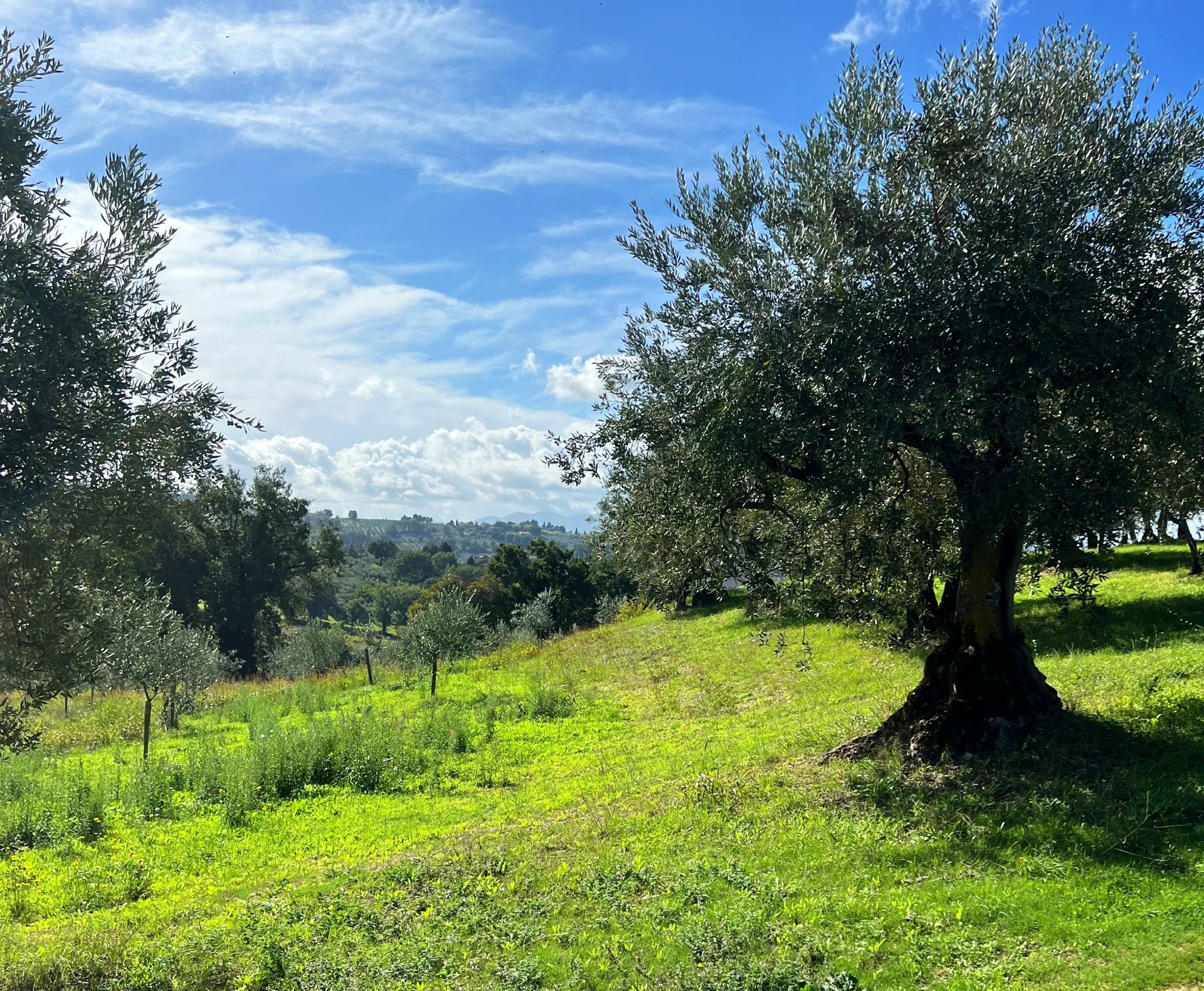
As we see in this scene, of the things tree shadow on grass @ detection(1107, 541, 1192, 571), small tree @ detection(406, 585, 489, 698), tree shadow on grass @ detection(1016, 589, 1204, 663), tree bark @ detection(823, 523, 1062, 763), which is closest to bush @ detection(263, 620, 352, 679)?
small tree @ detection(406, 585, 489, 698)

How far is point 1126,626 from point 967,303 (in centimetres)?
1324

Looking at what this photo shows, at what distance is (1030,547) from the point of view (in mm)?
11859

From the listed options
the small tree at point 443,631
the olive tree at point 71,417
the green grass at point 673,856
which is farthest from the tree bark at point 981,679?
the small tree at point 443,631

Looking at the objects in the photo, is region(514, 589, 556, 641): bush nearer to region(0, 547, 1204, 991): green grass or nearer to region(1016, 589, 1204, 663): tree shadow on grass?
region(0, 547, 1204, 991): green grass

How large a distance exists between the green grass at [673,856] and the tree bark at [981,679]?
481 millimetres

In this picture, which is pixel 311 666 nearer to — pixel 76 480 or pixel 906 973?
pixel 76 480

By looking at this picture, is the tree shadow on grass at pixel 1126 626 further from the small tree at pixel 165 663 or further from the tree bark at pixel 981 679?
the small tree at pixel 165 663

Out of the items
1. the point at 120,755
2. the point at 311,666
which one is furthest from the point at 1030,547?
the point at 311,666

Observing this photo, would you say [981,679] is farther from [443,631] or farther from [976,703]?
[443,631]

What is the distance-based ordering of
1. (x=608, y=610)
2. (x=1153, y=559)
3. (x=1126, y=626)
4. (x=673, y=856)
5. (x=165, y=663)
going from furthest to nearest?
1. (x=608, y=610)
2. (x=1153, y=559)
3. (x=165, y=663)
4. (x=1126, y=626)
5. (x=673, y=856)

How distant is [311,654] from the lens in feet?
149

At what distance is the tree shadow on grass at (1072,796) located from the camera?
8250 millimetres

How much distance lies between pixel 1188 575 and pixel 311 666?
41798mm

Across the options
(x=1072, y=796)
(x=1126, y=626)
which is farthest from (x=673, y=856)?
(x=1126, y=626)
